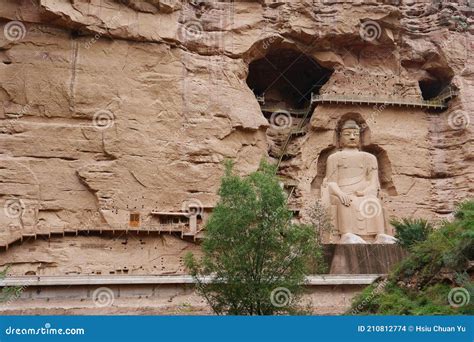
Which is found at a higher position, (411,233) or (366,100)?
(366,100)

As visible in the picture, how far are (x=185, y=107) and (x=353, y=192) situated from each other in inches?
263

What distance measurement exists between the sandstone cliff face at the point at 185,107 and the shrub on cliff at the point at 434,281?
10.7 metres

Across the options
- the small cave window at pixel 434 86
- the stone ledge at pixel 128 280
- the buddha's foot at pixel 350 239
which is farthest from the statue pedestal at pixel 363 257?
the small cave window at pixel 434 86

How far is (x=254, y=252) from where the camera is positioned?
11555 millimetres

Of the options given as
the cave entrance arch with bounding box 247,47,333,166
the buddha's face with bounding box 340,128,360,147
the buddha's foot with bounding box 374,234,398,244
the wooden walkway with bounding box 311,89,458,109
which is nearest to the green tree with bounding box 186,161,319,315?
the buddha's foot with bounding box 374,234,398,244

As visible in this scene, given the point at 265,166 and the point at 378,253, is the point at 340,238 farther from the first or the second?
the point at 265,166

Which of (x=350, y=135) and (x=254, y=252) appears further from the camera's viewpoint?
(x=350, y=135)

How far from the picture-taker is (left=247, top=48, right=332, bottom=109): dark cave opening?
26.6 m

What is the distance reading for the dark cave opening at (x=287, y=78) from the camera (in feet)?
87.2

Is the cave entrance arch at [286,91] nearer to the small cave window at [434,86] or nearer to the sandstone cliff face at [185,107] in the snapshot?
the sandstone cliff face at [185,107]

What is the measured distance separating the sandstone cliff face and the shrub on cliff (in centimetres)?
1067

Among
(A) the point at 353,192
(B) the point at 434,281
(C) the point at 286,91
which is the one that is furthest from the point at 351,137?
(B) the point at 434,281

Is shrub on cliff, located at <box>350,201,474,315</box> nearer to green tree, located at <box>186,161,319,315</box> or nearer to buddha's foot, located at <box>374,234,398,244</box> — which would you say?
green tree, located at <box>186,161,319,315</box>

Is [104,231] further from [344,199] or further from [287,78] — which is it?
[287,78]
